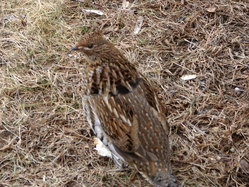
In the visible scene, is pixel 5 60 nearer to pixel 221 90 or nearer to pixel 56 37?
pixel 56 37

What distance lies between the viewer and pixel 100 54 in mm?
4625

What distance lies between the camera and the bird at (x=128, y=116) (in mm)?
4309

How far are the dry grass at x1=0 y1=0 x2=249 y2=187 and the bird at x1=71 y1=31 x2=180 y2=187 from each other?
37 centimetres

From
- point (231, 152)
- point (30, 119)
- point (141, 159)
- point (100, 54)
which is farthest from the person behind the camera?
point (30, 119)

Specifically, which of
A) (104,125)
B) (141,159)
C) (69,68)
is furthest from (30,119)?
(141,159)

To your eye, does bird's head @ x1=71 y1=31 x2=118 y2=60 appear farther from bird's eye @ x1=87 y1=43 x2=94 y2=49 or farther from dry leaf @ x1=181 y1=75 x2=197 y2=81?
dry leaf @ x1=181 y1=75 x2=197 y2=81

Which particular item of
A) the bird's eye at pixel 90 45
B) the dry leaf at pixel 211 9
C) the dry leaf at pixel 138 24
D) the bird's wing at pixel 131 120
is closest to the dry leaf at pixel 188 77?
the dry leaf at pixel 138 24

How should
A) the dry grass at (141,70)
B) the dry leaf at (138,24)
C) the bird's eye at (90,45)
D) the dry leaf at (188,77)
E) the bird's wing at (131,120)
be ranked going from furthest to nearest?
the dry leaf at (138,24) → the dry leaf at (188,77) → the dry grass at (141,70) → the bird's eye at (90,45) → the bird's wing at (131,120)

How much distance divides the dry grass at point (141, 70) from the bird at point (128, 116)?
0.37 m

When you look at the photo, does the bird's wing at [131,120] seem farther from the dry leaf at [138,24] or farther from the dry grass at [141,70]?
the dry leaf at [138,24]

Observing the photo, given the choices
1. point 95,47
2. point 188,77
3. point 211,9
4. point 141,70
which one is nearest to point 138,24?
point 141,70

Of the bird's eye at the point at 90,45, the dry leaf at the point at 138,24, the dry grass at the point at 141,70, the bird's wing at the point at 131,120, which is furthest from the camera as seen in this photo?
the dry leaf at the point at 138,24

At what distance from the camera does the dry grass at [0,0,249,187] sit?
487 cm

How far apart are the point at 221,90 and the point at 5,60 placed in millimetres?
2990
